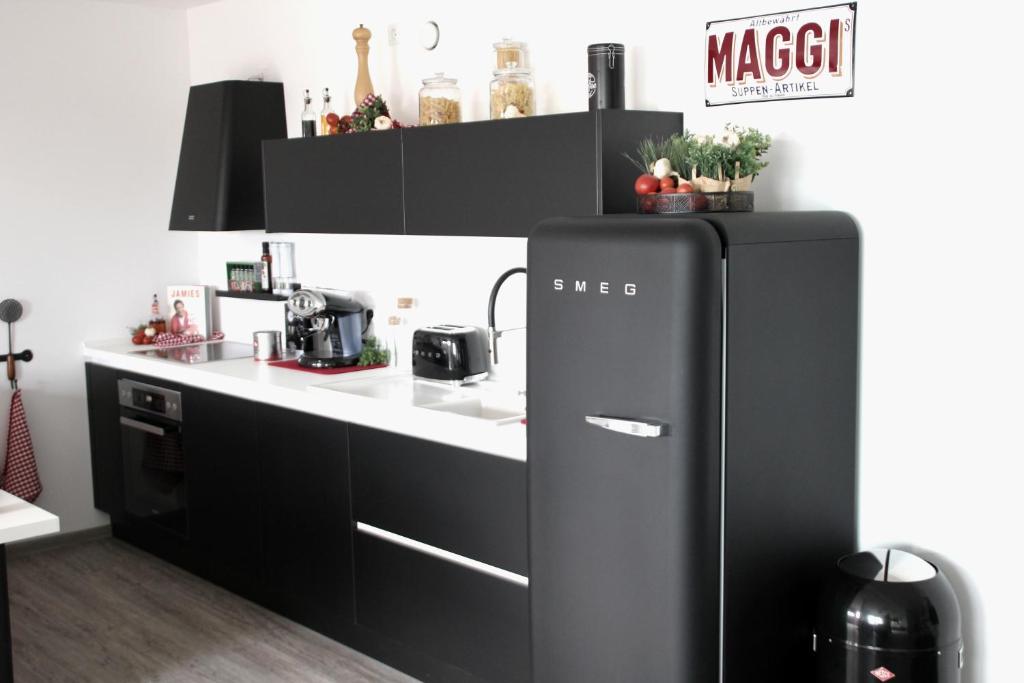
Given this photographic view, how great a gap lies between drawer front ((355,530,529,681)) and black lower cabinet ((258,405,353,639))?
4.7 inches

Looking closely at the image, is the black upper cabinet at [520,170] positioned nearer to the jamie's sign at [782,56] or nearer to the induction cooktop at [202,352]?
the jamie's sign at [782,56]

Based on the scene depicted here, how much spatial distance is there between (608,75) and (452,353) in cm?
118

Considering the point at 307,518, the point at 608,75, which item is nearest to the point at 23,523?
the point at 307,518

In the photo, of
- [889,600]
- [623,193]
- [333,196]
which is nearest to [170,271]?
[333,196]

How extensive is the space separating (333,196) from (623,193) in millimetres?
1358

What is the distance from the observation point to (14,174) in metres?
4.80

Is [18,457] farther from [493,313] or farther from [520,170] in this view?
[520,170]

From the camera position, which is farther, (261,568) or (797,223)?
(261,568)

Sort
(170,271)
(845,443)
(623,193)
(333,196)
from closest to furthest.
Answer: (845,443)
(623,193)
(333,196)
(170,271)

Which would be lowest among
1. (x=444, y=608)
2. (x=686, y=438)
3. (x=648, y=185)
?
(x=444, y=608)

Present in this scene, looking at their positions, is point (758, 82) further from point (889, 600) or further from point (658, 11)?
point (889, 600)

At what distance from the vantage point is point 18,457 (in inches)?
188

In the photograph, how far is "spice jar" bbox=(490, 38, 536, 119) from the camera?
3.49 metres

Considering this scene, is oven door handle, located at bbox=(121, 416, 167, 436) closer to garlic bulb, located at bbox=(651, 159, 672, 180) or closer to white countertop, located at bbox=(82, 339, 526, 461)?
white countertop, located at bbox=(82, 339, 526, 461)
